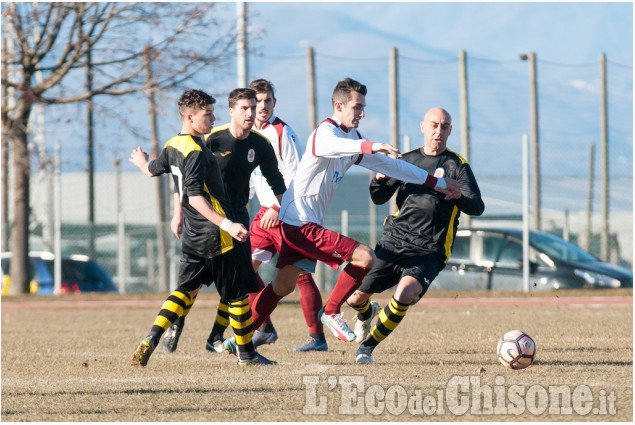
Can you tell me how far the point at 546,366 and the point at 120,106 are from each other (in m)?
15.6

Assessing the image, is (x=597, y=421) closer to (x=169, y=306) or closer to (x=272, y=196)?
(x=169, y=306)

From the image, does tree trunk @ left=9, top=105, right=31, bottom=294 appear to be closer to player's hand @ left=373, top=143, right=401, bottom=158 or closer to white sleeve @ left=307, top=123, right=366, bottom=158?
white sleeve @ left=307, top=123, right=366, bottom=158

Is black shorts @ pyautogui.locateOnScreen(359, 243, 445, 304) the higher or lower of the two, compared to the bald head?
lower

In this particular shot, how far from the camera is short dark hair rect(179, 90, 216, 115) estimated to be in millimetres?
8430

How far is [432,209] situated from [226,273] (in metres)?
1.70

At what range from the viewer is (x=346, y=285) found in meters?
9.30

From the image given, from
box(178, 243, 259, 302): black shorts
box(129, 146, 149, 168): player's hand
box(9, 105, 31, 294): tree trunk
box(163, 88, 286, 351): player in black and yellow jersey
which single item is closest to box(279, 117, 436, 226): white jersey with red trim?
box(163, 88, 286, 351): player in black and yellow jersey

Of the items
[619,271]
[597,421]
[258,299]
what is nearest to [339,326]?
[258,299]

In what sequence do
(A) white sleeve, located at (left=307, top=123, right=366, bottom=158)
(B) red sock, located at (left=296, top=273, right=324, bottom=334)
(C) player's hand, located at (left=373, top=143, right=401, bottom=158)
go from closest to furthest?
1. (C) player's hand, located at (left=373, top=143, right=401, bottom=158)
2. (A) white sleeve, located at (left=307, top=123, right=366, bottom=158)
3. (B) red sock, located at (left=296, top=273, right=324, bottom=334)

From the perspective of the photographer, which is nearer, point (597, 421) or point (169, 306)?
point (597, 421)

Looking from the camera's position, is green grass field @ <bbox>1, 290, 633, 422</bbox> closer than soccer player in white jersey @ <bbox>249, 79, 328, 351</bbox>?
Yes

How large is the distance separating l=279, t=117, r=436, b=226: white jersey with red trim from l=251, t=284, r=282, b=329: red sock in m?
0.75

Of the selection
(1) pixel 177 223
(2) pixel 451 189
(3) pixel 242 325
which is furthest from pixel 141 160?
(2) pixel 451 189

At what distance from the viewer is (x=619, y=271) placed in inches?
800
